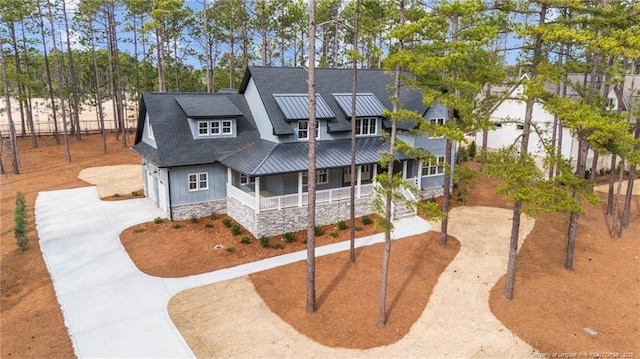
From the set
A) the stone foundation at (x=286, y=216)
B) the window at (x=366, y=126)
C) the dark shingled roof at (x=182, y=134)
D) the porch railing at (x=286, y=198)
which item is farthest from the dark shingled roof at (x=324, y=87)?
the stone foundation at (x=286, y=216)

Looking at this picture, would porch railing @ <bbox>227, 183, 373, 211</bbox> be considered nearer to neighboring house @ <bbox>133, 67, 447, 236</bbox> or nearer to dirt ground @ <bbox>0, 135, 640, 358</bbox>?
neighboring house @ <bbox>133, 67, 447, 236</bbox>

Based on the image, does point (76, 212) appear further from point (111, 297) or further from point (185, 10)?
point (185, 10)

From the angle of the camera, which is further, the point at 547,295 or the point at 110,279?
the point at 110,279

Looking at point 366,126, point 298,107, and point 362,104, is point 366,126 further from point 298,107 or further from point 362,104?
point 298,107

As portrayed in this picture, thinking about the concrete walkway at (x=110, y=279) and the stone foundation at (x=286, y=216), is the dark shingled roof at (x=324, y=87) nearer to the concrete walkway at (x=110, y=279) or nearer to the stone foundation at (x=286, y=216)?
the stone foundation at (x=286, y=216)

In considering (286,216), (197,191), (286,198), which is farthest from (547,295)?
(197,191)

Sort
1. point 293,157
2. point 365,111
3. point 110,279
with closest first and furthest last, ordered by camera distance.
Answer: point 110,279
point 293,157
point 365,111

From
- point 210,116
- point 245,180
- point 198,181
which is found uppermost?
point 210,116

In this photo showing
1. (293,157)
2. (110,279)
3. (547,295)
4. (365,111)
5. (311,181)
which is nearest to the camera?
(311,181)
